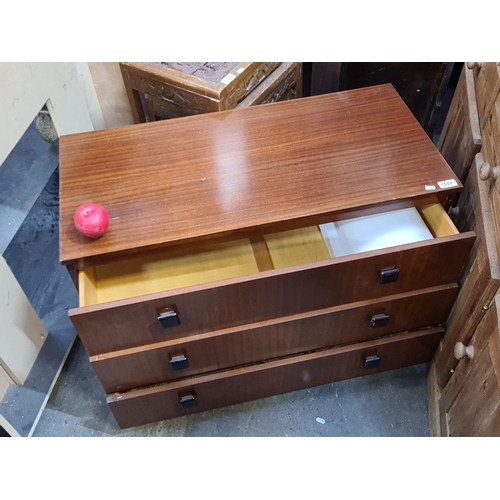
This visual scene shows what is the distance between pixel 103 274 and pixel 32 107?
365 mm

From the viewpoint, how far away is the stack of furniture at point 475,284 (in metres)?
0.77

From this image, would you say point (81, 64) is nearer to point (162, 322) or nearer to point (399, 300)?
point (162, 322)

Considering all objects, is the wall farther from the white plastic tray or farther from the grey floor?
the white plastic tray

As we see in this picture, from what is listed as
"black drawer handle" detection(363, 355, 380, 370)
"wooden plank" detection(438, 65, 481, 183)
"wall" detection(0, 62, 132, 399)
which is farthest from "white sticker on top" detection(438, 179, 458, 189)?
"wall" detection(0, 62, 132, 399)

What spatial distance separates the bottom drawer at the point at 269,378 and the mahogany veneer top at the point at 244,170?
309 mm

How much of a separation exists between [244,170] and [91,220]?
27cm

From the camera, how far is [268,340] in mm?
917

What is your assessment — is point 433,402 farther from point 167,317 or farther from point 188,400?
point 167,317

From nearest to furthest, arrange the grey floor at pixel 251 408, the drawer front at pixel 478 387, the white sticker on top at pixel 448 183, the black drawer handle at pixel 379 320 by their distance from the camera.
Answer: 1. the drawer front at pixel 478 387
2. the white sticker on top at pixel 448 183
3. the black drawer handle at pixel 379 320
4. the grey floor at pixel 251 408

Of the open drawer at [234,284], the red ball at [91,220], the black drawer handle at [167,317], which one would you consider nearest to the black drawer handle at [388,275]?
the open drawer at [234,284]

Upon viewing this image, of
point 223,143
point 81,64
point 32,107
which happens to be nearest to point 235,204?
point 223,143

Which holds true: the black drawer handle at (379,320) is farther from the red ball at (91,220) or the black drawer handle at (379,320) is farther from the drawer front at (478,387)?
the red ball at (91,220)

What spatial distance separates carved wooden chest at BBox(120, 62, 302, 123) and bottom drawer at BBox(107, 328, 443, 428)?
1.83 ft

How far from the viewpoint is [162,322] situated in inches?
31.1
